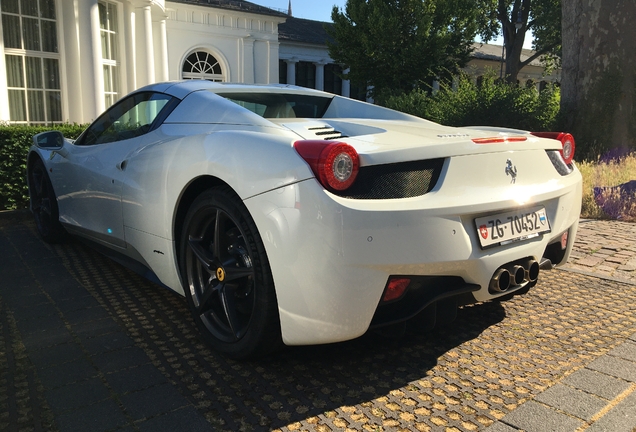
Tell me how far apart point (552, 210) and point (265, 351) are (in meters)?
1.65

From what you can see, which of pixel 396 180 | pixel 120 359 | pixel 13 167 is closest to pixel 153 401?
pixel 120 359

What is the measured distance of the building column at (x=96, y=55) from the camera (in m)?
11.6

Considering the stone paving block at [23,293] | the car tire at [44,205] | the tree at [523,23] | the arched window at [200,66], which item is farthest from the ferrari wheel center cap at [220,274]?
the tree at [523,23]

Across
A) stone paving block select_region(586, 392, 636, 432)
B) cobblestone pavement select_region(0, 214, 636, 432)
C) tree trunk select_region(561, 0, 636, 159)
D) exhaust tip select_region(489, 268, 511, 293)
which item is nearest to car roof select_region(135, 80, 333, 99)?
cobblestone pavement select_region(0, 214, 636, 432)

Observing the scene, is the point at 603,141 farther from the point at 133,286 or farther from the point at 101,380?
the point at 101,380

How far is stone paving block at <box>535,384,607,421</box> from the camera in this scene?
224 centimetres

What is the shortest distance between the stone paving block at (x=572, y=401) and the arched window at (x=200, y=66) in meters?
21.7

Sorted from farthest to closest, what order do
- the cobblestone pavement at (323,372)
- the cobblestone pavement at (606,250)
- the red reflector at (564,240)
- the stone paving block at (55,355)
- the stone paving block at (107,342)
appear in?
1. the cobblestone pavement at (606,250)
2. the red reflector at (564,240)
3. the stone paving block at (107,342)
4. the stone paving block at (55,355)
5. the cobblestone pavement at (323,372)

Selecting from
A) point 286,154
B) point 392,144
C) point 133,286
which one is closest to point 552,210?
point 392,144

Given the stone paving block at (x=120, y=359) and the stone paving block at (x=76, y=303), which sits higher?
the stone paving block at (x=120, y=359)

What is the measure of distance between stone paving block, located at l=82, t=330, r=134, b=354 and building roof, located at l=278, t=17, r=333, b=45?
2999 cm

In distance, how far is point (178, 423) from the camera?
2191 millimetres

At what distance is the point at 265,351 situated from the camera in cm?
258

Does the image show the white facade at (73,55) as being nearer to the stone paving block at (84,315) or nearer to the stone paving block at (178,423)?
the stone paving block at (84,315)
